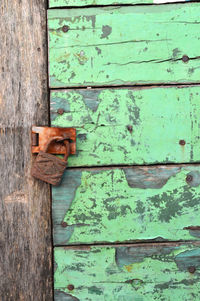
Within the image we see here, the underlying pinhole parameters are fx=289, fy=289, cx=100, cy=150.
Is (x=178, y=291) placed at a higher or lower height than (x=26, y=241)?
lower

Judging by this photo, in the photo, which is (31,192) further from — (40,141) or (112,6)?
(112,6)

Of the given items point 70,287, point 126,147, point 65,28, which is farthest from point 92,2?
point 70,287

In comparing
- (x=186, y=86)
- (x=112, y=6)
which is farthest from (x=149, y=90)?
(x=112, y=6)

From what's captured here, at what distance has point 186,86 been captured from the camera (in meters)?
0.90

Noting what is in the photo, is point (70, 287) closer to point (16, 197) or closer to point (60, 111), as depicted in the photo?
point (16, 197)

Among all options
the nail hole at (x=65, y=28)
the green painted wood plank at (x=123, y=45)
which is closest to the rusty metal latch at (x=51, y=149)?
the green painted wood plank at (x=123, y=45)

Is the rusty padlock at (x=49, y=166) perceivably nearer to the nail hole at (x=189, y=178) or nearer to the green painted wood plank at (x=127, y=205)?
the green painted wood plank at (x=127, y=205)

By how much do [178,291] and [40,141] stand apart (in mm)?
640

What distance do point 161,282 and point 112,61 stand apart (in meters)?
0.71

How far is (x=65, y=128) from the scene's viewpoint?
885 millimetres

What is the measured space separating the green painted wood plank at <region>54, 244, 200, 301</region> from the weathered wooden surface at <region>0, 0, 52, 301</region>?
2.6 inches

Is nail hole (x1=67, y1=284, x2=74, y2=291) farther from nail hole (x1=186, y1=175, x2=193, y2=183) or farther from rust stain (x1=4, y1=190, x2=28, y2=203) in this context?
nail hole (x1=186, y1=175, x2=193, y2=183)

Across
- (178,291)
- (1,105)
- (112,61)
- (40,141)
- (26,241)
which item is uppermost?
(112,61)

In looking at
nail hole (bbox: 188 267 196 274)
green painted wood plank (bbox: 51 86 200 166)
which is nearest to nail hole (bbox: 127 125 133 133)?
→ green painted wood plank (bbox: 51 86 200 166)
